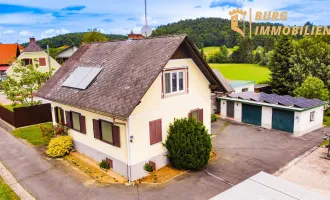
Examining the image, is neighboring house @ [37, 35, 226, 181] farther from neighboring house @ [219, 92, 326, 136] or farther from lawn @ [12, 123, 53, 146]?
neighboring house @ [219, 92, 326, 136]

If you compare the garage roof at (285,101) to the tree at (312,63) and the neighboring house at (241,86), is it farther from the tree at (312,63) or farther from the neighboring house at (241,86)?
the tree at (312,63)

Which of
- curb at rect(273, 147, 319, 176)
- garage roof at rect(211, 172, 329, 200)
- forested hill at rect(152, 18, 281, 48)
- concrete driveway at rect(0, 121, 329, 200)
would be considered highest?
forested hill at rect(152, 18, 281, 48)

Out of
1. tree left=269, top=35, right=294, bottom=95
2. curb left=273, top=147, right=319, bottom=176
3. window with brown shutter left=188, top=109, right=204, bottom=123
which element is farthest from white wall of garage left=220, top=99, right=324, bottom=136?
tree left=269, top=35, right=294, bottom=95

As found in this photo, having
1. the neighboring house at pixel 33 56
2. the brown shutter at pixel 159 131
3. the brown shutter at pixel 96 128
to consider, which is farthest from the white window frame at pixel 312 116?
the neighboring house at pixel 33 56

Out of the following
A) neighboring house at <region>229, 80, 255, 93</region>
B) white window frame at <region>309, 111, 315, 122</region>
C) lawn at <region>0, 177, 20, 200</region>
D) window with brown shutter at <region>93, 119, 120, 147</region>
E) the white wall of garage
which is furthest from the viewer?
neighboring house at <region>229, 80, 255, 93</region>

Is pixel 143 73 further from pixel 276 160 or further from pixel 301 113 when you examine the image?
pixel 301 113

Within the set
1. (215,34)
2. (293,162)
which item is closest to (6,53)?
(293,162)
